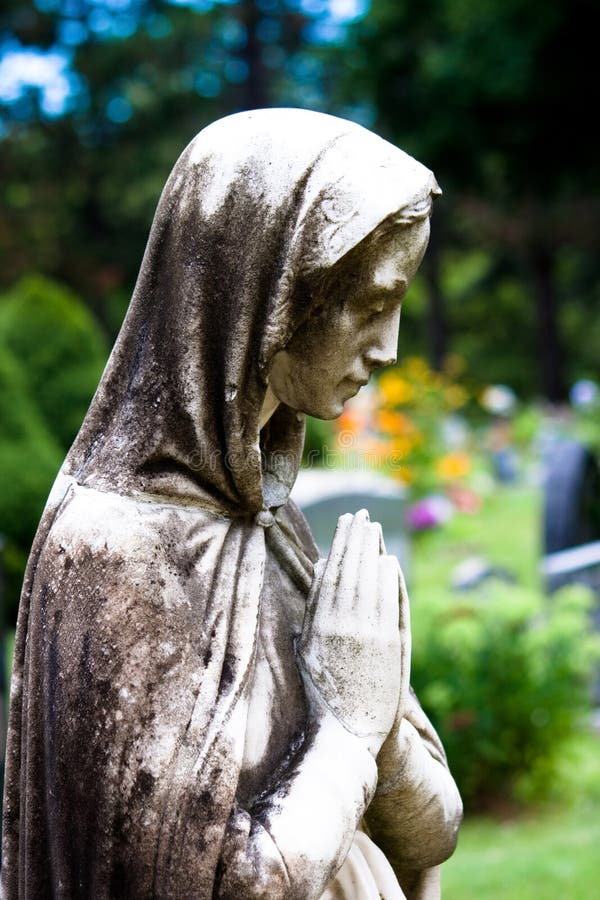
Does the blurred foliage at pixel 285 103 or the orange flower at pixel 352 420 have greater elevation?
the blurred foliage at pixel 285 103

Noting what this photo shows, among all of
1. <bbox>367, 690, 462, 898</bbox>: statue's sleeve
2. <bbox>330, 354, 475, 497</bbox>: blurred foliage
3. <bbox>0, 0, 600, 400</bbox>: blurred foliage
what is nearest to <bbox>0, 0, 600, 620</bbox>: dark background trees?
<bbox>0, 0, 600, 400</bbox>: blurred foliage

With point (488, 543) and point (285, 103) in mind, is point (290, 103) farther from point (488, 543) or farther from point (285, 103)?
point (488, 543)

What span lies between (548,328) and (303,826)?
1146 inches

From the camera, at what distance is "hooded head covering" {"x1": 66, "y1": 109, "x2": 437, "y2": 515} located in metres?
1.64

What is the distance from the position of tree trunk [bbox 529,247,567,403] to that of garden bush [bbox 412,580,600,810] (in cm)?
2355

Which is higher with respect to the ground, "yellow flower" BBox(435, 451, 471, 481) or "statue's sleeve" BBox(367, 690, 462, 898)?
"yellow flower" BBox(435, 451, 471, 481)

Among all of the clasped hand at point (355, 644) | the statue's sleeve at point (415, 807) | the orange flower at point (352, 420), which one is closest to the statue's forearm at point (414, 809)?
the statue's sleeve at point (415, 807)

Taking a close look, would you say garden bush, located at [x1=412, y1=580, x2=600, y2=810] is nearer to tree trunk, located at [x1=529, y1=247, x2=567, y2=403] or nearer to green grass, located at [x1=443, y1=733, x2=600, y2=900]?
green grass, located at [x1=443, y1=733, x2=600, y2=900]

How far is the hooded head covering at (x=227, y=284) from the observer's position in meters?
1.64

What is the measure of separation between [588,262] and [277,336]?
1203 inches

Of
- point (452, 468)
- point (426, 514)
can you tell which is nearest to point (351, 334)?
point (426, 514)

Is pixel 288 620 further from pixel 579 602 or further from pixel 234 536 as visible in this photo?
pixel 579 602

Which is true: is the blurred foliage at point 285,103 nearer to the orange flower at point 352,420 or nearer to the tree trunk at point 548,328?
the tree trunk at point 548,328

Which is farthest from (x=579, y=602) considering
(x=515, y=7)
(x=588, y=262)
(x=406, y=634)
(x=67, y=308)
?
(x=588, y=262)
